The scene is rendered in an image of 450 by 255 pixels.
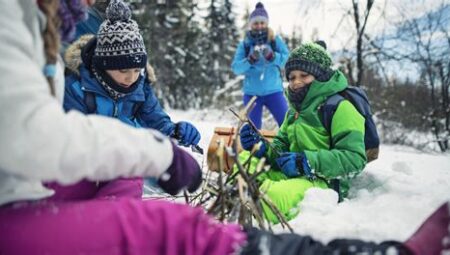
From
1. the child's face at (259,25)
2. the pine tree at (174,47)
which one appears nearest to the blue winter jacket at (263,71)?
the child's face at (259,25)

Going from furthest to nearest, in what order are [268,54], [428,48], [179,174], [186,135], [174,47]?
[174,47] < [428,48] < [268,54] < [186,135] < [179,174]

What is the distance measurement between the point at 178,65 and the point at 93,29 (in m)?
17.4

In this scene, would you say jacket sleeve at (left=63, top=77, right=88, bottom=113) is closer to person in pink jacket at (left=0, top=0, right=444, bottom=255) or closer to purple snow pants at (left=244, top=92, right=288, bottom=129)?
person in pink jacket at (left=0, top=0, right=444, bottom=255)

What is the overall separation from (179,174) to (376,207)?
1.58m

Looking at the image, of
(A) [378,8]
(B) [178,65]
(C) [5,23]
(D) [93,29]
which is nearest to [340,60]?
(A) [378,8]

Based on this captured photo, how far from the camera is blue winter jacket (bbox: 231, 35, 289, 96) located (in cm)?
581

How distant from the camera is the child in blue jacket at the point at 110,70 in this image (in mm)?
2873

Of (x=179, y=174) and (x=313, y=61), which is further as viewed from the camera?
(x=313, y=61)

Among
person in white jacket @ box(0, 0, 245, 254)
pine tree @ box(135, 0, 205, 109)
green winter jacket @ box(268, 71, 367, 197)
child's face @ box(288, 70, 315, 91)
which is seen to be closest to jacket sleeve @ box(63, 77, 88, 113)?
green winter jacket @ box(268, 71, 367, 197)

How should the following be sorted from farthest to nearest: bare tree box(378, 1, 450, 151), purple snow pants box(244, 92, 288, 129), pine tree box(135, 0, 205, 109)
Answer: pine tree box(135, 0, 205, 109) → bare tree box(378, 1, 450, 151) → purple snow pants box(244, 92, 288, 129)

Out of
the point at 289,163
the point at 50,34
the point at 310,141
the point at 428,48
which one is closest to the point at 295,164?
the point at 289,163

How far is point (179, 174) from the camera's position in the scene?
1369mm

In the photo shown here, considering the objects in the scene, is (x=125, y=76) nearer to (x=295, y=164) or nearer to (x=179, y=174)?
(x=295, y=164)

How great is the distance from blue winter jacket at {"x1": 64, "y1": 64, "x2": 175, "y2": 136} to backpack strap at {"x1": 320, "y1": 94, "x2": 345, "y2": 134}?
1090 mm
